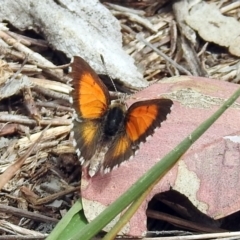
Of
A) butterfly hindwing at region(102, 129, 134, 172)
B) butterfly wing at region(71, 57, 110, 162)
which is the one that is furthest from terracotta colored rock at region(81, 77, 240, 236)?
butterfly wing at region(71, 57, 110, 162)

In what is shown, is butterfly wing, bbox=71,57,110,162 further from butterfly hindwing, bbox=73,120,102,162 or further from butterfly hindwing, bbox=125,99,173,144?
butterfly hindwing, bbox=125,99,173,144

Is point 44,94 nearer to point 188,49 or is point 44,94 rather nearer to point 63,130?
point 63,130

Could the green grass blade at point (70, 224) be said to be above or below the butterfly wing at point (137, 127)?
below

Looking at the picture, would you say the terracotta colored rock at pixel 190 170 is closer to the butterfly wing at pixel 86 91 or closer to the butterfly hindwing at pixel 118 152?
the butterfly hindwing at pixel 118 152

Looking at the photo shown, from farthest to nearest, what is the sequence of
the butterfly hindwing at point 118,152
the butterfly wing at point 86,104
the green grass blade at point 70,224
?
the butterfly wing at point 86,104 < the butterfly hindwing at point 118,152 < the green grass blade at point 70,224

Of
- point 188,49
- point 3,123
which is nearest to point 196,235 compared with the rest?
point 3,123

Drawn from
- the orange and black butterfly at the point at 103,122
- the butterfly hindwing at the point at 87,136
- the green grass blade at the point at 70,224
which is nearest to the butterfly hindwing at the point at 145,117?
the orange and black butterfly at the point at 103,122

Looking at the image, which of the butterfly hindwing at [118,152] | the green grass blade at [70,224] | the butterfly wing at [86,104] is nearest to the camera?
the green grass blade at [70,224]
